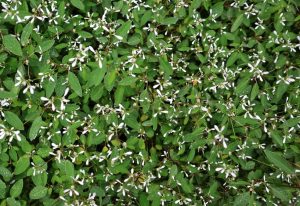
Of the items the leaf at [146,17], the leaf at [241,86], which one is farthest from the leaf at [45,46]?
the leaf at [241,86]

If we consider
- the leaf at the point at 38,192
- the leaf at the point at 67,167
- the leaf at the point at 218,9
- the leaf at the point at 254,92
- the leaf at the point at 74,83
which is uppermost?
the leaf at the point at 218,9

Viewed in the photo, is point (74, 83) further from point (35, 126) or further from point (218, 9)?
point (218, 9)

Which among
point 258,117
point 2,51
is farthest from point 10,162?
point 258,117

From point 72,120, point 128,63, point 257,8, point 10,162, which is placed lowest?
point 10,162

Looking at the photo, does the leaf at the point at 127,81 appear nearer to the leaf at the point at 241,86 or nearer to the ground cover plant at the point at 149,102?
the ground cover plant at the point at 149,102

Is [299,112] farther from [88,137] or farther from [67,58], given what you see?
[67,58]
